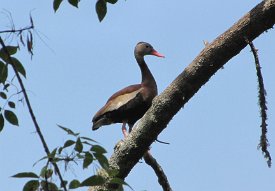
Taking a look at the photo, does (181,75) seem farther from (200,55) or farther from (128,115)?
(128,115)

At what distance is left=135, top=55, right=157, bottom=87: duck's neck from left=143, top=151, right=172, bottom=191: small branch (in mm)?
3256

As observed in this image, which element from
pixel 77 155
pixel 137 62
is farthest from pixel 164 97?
pixel 137 62

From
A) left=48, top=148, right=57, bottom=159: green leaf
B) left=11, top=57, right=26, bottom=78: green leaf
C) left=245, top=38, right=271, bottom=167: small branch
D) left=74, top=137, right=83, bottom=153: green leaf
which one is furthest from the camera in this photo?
left=245, top=38, right=271, bottom=167: small branch

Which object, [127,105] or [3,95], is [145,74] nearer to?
[127,105]

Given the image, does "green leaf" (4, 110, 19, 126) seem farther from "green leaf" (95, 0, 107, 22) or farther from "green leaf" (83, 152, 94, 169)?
"green leaf" (95, 0, 107, 22)

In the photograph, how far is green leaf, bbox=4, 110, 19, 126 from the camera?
254 cm

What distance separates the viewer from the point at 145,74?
357 inches

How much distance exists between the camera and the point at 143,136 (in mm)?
4191

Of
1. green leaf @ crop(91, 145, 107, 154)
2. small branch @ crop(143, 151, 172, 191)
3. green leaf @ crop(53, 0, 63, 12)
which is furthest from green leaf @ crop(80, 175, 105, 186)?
small branch @ crop(143, 151, 172, 191)

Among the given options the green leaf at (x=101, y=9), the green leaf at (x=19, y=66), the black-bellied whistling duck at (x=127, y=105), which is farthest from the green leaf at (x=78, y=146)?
the black-bellied whistling duck at (x=127, y=105)

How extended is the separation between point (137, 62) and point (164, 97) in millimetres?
5745

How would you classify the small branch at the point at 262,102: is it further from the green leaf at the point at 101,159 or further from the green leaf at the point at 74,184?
the green leaf at the point at 74,184

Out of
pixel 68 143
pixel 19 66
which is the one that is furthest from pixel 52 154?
pixel 19 66

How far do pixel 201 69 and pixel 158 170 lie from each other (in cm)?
166
